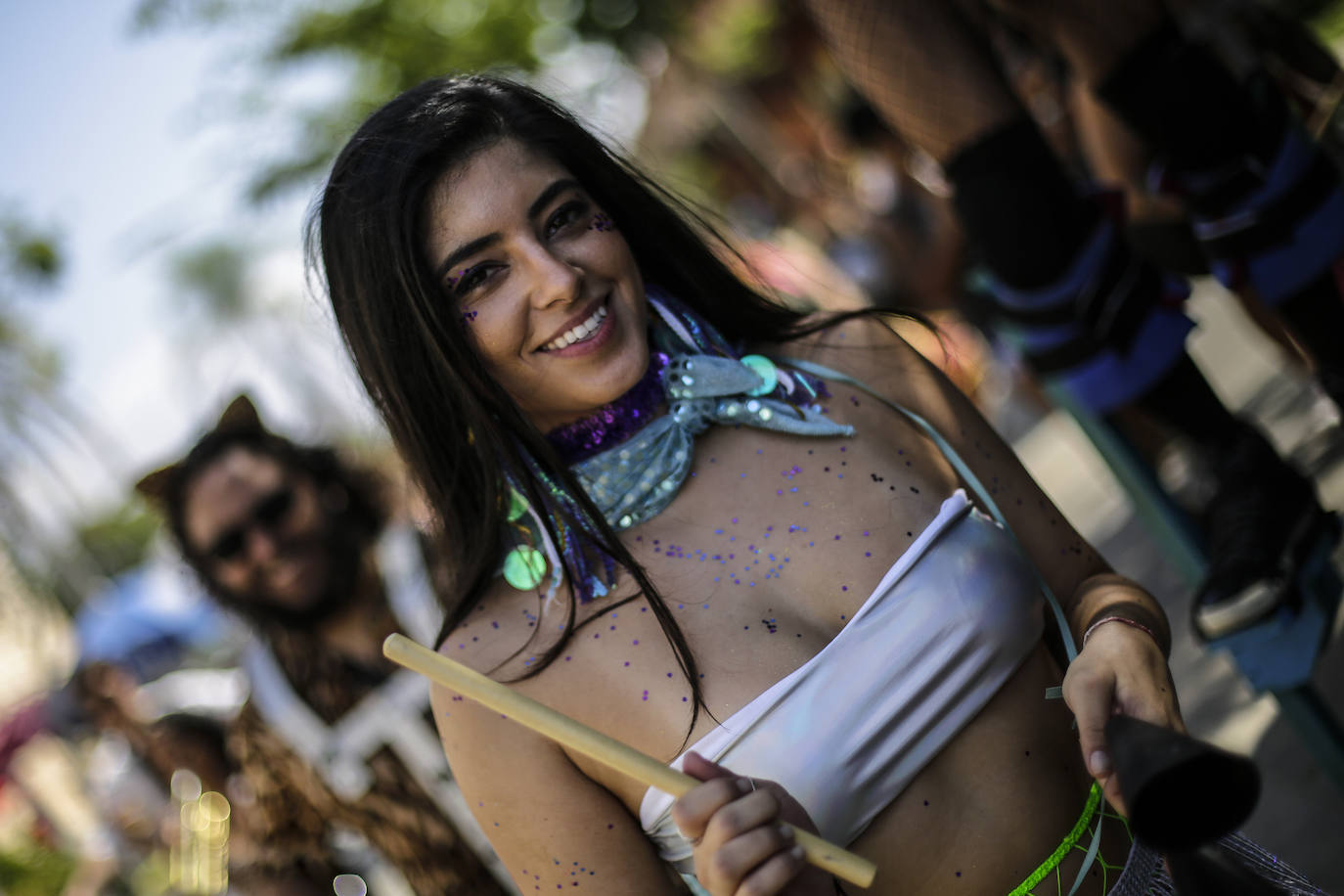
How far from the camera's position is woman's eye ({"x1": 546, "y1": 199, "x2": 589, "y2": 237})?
5.61 feet

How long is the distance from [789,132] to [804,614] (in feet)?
39.1

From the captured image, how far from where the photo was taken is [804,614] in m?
1.61

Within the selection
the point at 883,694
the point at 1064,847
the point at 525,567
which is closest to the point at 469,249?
the point at 525,567

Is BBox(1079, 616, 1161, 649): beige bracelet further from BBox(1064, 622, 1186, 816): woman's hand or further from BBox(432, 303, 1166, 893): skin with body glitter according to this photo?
BBox(432, 303, 1166, 893): skin with body glitter

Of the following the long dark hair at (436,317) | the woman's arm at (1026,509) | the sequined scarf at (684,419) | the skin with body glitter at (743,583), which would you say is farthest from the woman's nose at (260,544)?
the woman's arm at (1026,509)

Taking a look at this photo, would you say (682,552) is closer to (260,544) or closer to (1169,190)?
(1169,190)

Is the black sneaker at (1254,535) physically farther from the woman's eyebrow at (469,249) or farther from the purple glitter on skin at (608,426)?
the woman's eyebrow at (469,249)

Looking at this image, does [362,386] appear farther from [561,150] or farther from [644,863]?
[644,863]

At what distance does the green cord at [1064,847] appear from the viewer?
4.95 ft

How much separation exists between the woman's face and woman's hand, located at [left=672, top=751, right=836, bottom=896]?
686mm

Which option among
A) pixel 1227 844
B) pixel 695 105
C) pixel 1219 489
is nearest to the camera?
pixel 1227 844

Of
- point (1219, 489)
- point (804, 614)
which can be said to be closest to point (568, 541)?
point (804, 614)

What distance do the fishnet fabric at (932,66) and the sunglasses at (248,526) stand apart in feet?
7.52

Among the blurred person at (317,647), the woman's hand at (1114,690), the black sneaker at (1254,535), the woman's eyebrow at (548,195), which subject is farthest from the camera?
the blurred person at (317,647)
